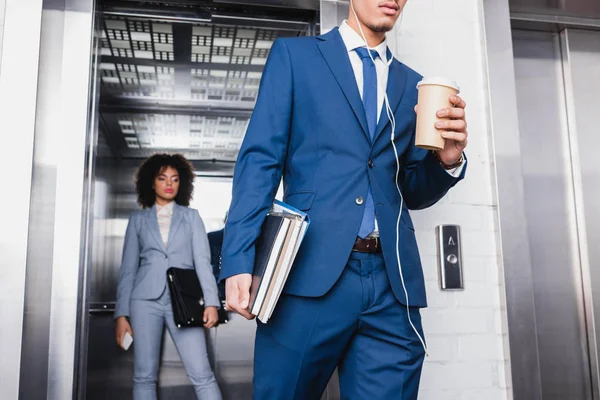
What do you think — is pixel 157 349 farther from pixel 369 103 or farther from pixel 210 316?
pixel 369 103

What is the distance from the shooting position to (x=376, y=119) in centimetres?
146

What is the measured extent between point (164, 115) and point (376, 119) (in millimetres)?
4652

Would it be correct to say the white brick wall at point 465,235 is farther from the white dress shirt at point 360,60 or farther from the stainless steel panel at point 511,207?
the white dress shirt at point 360,60

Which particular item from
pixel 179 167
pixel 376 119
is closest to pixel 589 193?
pixel 376 119

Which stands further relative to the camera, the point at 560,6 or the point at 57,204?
the point at 560,6

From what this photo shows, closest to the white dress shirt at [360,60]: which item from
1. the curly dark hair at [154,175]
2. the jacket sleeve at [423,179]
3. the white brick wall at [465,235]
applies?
the jacket sleeve at [423,179]

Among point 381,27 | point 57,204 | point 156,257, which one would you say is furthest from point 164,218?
point 381,27

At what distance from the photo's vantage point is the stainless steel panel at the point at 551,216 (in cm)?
229

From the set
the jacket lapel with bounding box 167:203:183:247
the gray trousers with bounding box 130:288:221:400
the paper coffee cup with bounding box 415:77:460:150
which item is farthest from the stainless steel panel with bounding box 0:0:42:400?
the jacket lapel with bounding box 167:203:183:247

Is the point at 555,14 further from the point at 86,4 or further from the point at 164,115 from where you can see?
the point at 164,115

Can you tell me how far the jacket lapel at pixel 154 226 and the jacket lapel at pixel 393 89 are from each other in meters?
2.34

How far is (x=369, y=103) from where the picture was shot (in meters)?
1.48

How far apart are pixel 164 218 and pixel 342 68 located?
257cm

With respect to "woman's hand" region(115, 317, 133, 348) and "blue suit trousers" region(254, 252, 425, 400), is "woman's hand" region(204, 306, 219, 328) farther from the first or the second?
"blue suit trousers" region(254, 252, 425, 400)
